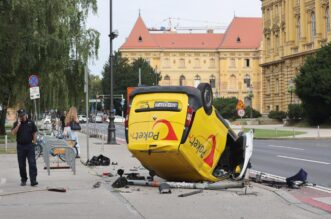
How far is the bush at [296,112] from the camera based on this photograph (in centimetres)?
6939

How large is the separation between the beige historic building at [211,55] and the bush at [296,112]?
86121 millimetres

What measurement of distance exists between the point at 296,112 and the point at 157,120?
6097 centimetres

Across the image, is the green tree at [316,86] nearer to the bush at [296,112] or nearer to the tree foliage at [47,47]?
the bush at [296,112]

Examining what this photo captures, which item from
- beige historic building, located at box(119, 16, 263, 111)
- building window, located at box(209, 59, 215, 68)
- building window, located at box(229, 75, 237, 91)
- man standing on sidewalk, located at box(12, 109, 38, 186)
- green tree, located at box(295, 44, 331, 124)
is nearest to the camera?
man standing on sidewalk, located at box(12, 109, 38, 186)

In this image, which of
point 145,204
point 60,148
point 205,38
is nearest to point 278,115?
point 60,148

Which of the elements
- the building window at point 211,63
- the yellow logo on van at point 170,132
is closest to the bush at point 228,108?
the building window at point 211,63

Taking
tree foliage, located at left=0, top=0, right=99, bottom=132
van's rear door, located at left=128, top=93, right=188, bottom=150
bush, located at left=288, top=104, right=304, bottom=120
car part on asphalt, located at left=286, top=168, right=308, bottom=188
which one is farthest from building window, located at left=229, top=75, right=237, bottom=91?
van's rear door, located at left=128, top=93, right=188, bottom=150

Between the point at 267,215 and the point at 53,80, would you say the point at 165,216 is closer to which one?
the point at 267,215

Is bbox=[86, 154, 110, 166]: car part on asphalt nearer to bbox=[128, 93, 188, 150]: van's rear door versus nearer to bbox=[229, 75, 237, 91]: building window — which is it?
bbox=[128, 93, 188, 150]: van's rear door

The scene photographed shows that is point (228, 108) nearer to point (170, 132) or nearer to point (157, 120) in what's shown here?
point (157, 120)

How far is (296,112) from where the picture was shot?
231 ft

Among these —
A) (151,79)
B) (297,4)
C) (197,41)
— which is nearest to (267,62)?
(297,4)

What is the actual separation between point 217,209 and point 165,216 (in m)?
0.99

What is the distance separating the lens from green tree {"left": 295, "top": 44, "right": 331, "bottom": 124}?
61.7 metres
